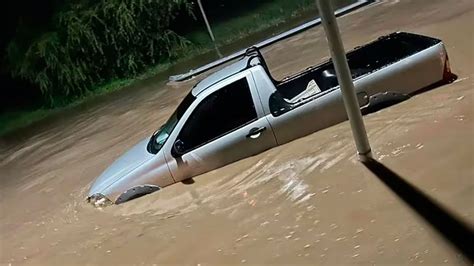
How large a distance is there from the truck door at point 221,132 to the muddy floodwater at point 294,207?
6.1 inches

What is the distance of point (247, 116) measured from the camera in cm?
777

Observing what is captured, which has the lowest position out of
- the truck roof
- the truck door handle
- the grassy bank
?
the grassy bank

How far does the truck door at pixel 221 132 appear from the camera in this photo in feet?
25.3

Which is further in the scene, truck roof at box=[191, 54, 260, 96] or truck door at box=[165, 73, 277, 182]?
truck roof at box=[191, 54, 260, 96]

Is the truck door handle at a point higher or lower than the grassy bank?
higher

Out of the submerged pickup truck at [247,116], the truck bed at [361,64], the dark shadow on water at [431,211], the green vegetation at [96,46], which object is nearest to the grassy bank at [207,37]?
the green vegetation at [96,46]

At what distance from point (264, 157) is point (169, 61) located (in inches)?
518

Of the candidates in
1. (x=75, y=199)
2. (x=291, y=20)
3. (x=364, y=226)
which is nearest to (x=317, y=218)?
(x=364, y=226)

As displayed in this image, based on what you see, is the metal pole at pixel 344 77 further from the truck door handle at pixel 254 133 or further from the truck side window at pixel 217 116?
the truck side window at pixel 217 116

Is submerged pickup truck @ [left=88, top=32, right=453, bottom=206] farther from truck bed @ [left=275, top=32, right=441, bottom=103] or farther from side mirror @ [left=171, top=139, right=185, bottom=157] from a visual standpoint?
truck bed @ [left=275, top=32, right=441, bottom=103]

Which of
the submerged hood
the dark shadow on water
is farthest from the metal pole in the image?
the submerged hood

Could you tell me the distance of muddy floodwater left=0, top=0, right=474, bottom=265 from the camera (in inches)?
223

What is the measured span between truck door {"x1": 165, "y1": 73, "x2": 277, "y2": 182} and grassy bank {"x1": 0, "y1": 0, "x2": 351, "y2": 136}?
473 inches

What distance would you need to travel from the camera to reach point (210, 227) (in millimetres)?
6840
